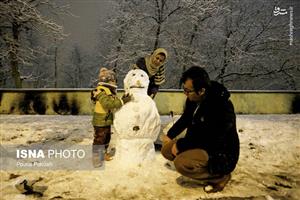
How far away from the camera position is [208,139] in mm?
3732

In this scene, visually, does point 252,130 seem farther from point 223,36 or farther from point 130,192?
point 223,36

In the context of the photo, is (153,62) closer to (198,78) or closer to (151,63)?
(151,63)

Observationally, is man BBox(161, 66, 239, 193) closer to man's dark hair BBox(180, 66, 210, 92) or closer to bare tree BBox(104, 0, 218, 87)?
man's dark hair BBox(180, 66, 210, 92)

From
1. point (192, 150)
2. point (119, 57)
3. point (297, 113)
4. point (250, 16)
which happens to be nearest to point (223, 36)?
point (250, 16)

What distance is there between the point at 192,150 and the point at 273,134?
3805mm

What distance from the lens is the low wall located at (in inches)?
379

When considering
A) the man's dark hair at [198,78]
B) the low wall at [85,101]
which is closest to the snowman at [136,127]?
the man's dark hair at [198,78]

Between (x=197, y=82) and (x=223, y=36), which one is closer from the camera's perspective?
(x=197, y=82)

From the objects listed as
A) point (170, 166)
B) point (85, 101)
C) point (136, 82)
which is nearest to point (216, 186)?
point (170, 166)

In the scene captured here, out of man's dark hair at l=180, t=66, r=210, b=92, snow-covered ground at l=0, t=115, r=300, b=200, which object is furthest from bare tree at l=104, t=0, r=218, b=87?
man's dark hair at l=180, t=66, r=210, b=92

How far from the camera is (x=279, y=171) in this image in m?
4.82

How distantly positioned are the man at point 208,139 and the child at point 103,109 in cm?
116

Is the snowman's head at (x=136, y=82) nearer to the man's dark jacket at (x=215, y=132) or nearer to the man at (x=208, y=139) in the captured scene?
the man at (x=208, y=139)

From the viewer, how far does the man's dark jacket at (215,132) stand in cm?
363
